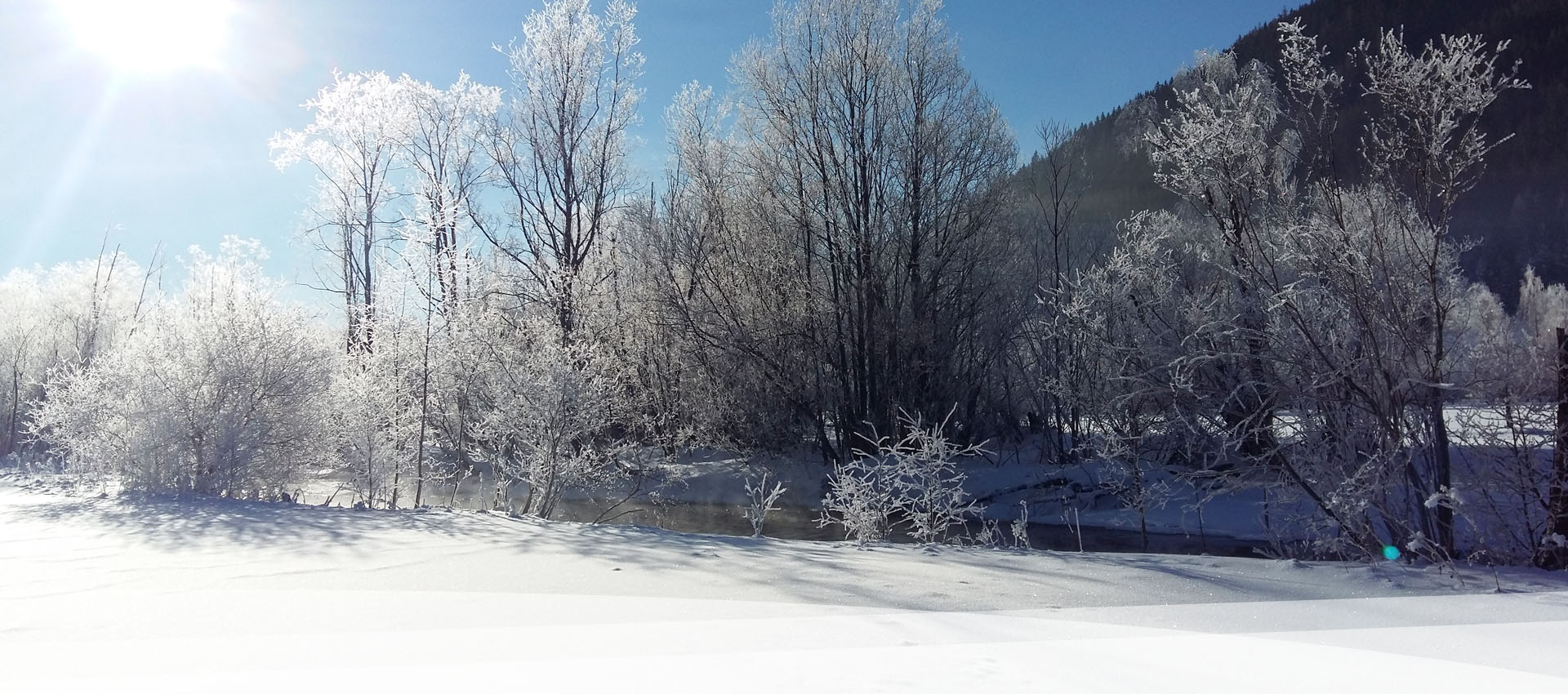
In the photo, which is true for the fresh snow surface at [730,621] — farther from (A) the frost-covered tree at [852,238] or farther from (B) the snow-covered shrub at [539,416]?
(A) the frost-covered tree at [852,238]

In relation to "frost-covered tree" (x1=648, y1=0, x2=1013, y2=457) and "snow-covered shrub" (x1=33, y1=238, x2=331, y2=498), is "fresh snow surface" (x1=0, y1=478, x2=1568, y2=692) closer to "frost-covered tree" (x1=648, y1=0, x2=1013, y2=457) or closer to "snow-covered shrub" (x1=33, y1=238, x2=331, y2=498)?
"snow-covered shrub" (x1=33, y1=238, x2=331, y2=498)

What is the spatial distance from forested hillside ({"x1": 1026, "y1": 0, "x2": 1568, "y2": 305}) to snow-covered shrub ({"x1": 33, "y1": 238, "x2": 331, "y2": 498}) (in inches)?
2326

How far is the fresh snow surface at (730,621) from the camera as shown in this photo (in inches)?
114

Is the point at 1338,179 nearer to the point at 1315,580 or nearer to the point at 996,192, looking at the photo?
the point at 1315,580

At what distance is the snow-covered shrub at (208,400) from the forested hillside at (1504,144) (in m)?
59.1

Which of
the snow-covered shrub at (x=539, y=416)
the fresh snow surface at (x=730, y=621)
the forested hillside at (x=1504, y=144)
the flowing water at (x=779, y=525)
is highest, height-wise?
Answer: the forested hillside at (x=1504, y=144)

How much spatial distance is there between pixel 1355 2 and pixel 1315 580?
97.7 m

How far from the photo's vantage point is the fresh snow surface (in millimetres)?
2908

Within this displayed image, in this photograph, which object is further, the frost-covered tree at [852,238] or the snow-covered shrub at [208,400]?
the frost-covered tree at [852,238]

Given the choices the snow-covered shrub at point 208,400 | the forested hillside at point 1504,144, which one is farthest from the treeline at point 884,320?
the forested hillside at point 1504,144

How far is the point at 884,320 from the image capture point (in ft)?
64.1

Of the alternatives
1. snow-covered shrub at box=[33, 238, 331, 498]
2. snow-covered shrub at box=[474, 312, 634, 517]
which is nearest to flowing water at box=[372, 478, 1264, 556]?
snow-covered shrub at box=[474, 312, 634, 517]

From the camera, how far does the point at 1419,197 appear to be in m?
6.70

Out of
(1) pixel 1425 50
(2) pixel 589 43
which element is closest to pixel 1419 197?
(1) pixel 1425 50
